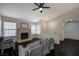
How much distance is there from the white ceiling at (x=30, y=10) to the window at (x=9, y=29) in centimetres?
19

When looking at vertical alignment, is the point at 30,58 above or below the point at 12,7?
below

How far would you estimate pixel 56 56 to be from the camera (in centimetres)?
158

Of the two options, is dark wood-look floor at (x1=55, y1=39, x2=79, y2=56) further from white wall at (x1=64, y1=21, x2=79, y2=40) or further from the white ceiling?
the white ceiling

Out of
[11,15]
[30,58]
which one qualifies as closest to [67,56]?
[30,58]

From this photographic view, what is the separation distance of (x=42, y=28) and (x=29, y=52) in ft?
2.16

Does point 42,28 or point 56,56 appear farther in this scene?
point 42,28

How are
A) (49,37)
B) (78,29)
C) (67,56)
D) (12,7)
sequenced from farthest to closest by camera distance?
1. (49,37)
2. (78,29)
3. (67,56)
4. (12,7)

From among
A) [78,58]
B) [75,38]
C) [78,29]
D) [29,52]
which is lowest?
[78,58]

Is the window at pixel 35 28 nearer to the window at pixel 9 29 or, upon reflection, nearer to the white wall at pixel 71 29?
the window at pixel 9 29

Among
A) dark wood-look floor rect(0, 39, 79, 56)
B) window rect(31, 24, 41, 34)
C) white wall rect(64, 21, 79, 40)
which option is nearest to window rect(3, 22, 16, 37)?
window rect(31, 24, 41, 34)

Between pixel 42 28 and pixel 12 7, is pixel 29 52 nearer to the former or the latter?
pixel 42 28

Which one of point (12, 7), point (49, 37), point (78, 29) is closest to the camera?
point (12, 7)

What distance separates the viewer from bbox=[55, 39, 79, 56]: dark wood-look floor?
1628 millimetres

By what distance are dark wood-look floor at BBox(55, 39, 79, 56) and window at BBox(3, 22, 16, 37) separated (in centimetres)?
113
